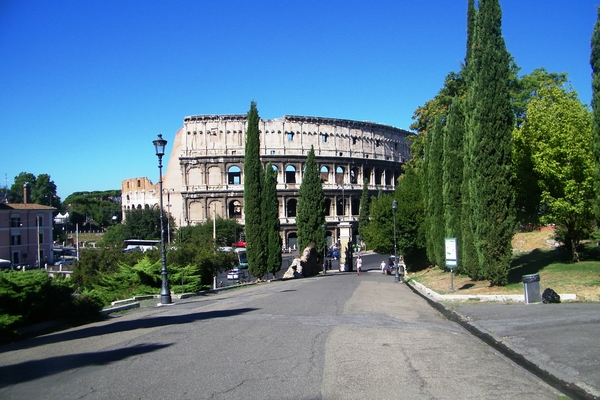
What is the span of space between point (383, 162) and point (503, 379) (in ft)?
298

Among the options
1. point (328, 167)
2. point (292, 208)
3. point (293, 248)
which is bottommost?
point (293, 248)

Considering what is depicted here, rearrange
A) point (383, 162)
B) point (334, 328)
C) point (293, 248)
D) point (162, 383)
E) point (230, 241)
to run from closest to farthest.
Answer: point (162, 383) → point (334, 328) → point (230, 241) → point (293, 248) → point (383, 162)

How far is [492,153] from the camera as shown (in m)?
19.5

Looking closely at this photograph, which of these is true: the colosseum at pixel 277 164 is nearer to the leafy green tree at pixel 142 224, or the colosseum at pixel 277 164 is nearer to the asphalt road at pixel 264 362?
the leafy green tree at pixel 142 224

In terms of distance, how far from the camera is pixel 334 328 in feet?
37.4

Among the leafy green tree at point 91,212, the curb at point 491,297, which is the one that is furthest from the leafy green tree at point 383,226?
the leafy green tree at point 91,212

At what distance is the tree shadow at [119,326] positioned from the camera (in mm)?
10578

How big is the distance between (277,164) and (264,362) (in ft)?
261

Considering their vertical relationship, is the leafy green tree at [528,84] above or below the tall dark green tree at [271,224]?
above

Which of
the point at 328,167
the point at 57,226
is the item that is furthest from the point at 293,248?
the point at 57,226

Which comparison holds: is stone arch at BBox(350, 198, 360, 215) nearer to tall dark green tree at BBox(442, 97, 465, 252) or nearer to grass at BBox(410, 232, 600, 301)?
grass at BBox(410, 232, 600, 301)

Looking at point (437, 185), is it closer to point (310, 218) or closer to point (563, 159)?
point (563, 159)

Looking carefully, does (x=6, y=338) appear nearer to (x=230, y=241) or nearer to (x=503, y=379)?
(x=503, y=379)

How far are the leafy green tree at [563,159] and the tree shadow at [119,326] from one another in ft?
47.1
